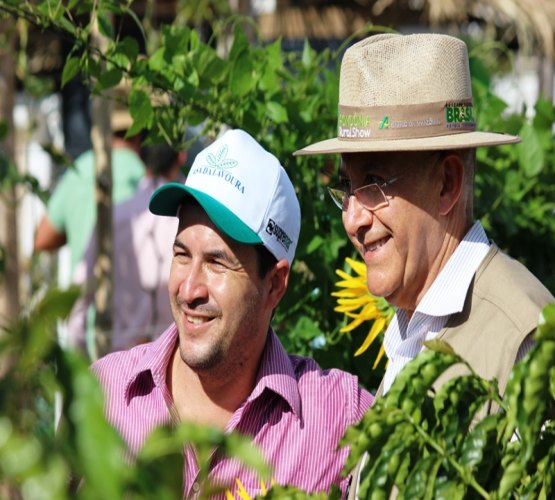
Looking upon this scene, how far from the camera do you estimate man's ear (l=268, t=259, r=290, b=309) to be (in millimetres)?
2469

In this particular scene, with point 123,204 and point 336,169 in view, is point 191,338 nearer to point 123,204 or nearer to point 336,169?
point 336,169

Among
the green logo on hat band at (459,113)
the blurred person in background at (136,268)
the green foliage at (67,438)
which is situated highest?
the green foliage at (67,438)

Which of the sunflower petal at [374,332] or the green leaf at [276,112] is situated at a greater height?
the green leaf at [276,112]

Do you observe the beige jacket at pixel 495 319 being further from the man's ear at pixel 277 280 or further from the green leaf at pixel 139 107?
the green leaf at pixel 139 107

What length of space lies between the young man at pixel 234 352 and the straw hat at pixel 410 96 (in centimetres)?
26

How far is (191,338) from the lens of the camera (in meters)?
2.32

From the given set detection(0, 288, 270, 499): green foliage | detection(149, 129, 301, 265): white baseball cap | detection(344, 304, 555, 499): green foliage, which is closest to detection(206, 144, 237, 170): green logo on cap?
detection(149, 129, 301, 265): white baseball cap

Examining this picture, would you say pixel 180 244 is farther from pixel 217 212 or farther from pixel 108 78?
pixel 108 78

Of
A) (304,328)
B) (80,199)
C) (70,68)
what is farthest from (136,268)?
(70,68)

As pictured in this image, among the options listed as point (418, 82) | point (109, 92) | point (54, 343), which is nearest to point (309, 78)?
point (109, 92)

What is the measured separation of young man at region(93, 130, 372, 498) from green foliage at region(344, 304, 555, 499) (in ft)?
3.54

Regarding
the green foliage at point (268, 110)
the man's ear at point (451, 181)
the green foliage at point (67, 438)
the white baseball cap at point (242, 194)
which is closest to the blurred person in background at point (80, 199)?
the green foliage at point (268, 110)

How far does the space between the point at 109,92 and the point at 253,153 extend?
1.60m

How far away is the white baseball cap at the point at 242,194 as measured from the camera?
2.35 m
